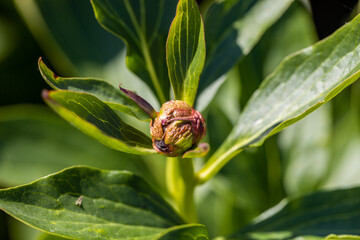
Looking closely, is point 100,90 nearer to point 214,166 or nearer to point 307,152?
point 214,166

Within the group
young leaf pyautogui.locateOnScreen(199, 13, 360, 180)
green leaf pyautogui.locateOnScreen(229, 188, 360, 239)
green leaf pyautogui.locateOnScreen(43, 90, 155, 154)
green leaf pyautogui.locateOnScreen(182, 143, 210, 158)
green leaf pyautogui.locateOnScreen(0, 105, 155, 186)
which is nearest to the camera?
green leaf pyautogui.locateOnScreen(43, 90, 155, 154)

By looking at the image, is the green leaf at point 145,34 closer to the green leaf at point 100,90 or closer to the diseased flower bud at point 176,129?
the green leaf at point 100,90

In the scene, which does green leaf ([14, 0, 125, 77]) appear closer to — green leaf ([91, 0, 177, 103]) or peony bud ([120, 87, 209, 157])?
green leaf ([91, 0, 177, 103])

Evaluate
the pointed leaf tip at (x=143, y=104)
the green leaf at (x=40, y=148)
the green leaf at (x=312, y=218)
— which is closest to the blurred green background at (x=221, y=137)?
the green leaf at (x=40, y=148)

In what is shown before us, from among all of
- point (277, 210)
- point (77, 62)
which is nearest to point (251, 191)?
point (277, 210)

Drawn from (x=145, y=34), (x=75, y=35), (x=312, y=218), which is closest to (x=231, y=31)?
(x=145, y=34)

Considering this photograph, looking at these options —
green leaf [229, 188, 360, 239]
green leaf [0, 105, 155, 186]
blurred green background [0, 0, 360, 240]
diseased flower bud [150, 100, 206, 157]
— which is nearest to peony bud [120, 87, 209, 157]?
diseased flower bud [150, 100, 206, 157]
